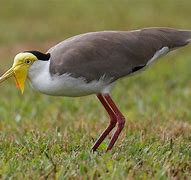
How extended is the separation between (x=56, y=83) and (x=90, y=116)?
2.87m

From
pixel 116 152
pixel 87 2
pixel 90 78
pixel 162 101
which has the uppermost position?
pixel 90 78

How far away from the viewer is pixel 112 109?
5.81 meters

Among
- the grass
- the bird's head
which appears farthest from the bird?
the grass

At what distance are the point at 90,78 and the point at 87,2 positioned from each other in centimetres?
1339

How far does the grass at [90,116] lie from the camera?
15.8 feet

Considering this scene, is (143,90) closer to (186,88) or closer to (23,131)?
(186,88)

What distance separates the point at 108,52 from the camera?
5570mm

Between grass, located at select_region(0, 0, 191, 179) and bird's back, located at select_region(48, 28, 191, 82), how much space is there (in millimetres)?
638

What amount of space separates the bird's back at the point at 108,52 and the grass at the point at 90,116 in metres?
0.64

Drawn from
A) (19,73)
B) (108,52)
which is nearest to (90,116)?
(108,52)

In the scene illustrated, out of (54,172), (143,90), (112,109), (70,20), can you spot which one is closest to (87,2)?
(70,20)

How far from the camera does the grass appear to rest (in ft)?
15.8

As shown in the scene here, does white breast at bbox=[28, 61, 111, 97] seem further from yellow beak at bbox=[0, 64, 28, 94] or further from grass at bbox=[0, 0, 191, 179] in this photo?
grass at bbox=[0, 0, 191, 179]

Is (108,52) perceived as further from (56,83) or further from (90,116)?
(90,116)
